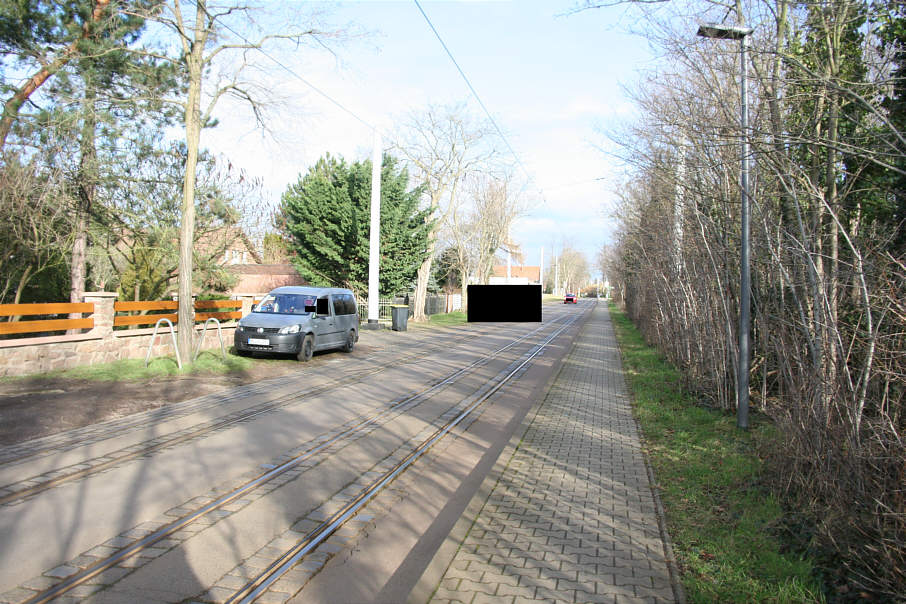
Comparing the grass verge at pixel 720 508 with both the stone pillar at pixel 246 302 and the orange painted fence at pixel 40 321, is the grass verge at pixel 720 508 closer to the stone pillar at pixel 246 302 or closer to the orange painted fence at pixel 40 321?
the orange painted fence at pixel 40 321

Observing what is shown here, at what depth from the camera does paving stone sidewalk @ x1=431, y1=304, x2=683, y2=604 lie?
3877 millimetres

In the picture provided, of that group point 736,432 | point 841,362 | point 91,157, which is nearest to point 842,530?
point 841,362

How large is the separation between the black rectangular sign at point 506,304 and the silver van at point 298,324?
18.4m

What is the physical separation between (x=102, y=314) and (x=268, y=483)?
913cm

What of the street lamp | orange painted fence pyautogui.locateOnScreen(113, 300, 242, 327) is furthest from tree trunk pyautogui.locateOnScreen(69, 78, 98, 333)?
the street lamp

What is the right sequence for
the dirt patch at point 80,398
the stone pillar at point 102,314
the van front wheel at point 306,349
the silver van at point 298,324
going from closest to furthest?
1. the dirt patch at point 80,398
2. the stone pillar at point 102,314
3. the silver van at point 298,324
4. the van front wheel at point 306,349

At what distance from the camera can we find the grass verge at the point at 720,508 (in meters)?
3.93

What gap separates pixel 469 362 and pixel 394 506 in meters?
10.8

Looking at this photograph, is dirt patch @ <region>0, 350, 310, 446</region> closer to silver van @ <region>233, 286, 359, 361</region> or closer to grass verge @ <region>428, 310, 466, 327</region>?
silver van @ <region>233, 286, 359, 361</region>

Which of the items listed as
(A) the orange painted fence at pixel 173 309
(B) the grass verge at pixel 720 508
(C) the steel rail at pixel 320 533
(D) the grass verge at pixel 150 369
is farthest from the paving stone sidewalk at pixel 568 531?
(A) the orange painted fence at pixel 173 309

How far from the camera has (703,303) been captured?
33.6 ft

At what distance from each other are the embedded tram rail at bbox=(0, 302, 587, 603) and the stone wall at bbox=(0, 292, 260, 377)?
4.87 metres

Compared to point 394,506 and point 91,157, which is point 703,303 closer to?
point 394,506

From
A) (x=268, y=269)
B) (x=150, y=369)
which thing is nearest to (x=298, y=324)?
(x=150, y=369)
